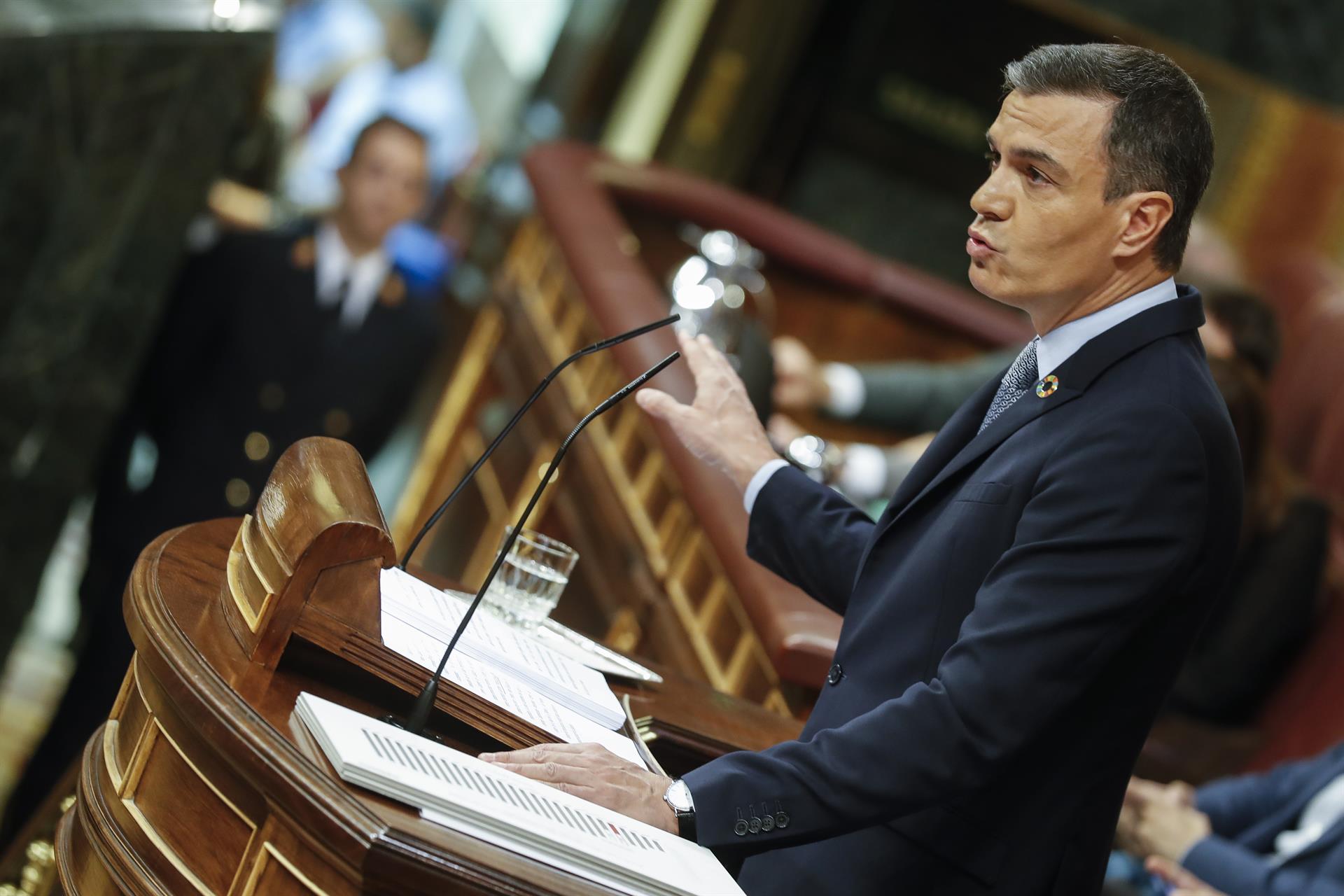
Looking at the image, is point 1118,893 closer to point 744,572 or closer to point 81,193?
point 744,572

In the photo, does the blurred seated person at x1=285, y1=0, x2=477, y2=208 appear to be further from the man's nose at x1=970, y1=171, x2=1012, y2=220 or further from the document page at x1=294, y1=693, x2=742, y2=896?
the document page at x1=294, y1=693, x2=742, y2=896

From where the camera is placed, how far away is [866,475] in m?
3.60

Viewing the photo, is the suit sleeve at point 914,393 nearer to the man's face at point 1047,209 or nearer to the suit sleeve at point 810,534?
the suit sleeve at point 810,534

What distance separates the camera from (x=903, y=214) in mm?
6727

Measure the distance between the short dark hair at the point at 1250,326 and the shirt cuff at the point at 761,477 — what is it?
6.93ft

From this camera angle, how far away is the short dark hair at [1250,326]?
143 inches

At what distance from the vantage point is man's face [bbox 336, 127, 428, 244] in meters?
3.61

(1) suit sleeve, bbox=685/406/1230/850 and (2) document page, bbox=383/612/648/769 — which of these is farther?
(2) document page, bbox=383/612/648/769

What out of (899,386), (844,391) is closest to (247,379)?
(844,391)

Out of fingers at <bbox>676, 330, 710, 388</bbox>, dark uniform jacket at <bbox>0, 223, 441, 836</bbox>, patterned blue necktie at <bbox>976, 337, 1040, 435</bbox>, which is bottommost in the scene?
dark uniform jacket at <bbox>0, 223, 441, 836</bbox>

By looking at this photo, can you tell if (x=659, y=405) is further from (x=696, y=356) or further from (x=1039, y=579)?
(x=1039, y=579)

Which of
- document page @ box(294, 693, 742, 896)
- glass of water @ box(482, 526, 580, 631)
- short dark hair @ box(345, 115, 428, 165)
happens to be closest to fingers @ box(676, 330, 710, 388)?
glass of water @ box(482, 526, 580, 631)

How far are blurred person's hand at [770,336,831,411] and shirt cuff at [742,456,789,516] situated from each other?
218 centimetres

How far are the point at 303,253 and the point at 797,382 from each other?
4.39ft
